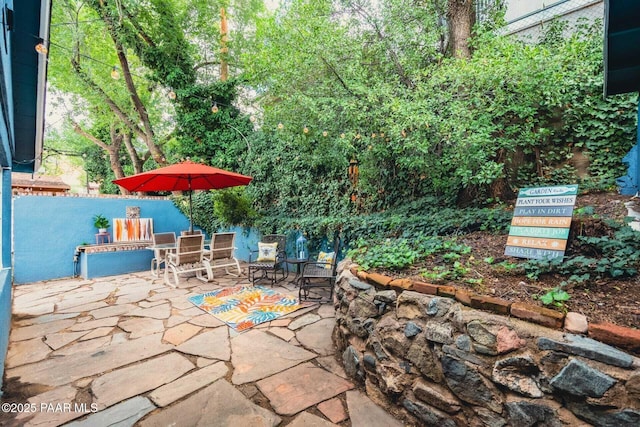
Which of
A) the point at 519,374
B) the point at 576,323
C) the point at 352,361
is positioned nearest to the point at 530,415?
the point at 519,374

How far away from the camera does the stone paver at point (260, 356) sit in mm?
2256

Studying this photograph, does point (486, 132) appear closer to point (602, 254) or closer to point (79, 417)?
point (602, 254)

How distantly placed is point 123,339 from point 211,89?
7.51 metres

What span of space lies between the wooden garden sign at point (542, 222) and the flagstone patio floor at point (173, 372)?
63.6 inches

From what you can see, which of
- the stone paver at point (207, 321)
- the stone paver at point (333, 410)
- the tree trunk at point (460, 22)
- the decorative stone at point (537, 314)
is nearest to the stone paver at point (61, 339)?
the stone paver at point (207, 321)

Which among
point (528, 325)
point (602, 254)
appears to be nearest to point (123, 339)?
point (528, 325)

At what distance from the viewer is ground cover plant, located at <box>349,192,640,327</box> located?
4.85ft

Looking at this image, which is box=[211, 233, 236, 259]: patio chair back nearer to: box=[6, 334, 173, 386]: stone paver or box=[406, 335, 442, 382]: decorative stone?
box=[6, 334, 173, 386]: stone paver

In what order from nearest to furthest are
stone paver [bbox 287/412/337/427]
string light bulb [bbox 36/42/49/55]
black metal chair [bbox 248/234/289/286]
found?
stone paver [bbox 287/412/337/427] → string light bulb [bbox 36/42/49/55] → black metal chair [bbox 248/234/289/286]

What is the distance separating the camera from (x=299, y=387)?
208 cm

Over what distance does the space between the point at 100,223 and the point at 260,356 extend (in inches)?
237

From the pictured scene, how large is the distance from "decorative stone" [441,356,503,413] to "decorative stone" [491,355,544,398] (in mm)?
80

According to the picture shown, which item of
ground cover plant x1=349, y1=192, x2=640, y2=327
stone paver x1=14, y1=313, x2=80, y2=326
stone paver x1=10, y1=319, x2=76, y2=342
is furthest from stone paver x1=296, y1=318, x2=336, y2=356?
stone paver x1=14, y1=313, x2=80, y2=326

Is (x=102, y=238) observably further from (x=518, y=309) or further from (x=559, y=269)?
(x=559, y=269)
